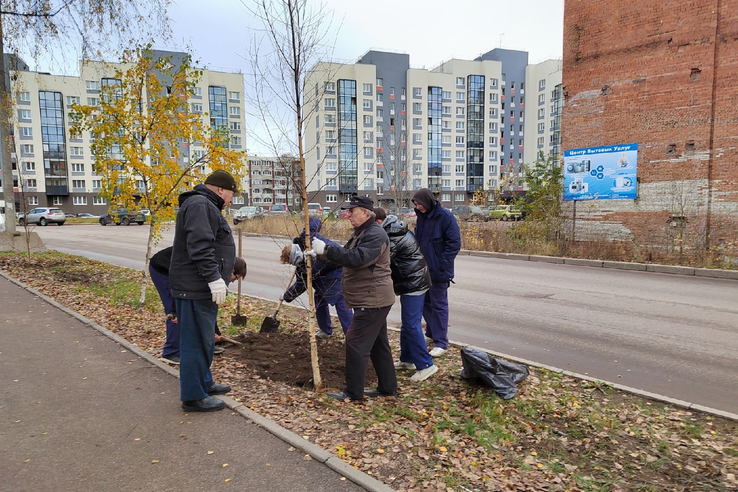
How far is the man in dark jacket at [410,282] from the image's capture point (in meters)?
4.94

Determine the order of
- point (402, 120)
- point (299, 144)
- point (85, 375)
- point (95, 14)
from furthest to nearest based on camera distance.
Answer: point (402, 120) → point (95, 14) → point (85, 375) → point (299, 144)

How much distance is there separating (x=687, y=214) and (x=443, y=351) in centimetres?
1702

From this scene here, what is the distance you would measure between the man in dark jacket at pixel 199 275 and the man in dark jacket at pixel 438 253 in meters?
2.59

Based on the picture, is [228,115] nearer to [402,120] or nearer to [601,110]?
[402,120]

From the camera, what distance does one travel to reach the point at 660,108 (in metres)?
18.2

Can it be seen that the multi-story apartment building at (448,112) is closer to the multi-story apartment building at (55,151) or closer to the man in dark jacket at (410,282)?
Answer: the multi-story apartment building at (55,151)

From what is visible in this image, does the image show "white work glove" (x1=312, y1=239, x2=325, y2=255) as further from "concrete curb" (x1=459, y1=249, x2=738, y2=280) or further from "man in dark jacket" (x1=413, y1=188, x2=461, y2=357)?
"concrete curb" (x1=459, y1=249, x2=738, y2=280)

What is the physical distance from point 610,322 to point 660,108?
14.6m

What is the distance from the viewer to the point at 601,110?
19641mm

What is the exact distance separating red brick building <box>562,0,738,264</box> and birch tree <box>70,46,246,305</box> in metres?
13.5

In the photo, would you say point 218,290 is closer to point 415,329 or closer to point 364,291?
point 364,291

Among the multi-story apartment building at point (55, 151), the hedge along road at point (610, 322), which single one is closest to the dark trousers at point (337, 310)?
the hedge along road at point (610, 322)

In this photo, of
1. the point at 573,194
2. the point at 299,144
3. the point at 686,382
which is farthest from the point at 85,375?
the point at 573,194

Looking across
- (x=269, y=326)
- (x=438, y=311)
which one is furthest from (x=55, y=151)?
(x=438, y=311)
